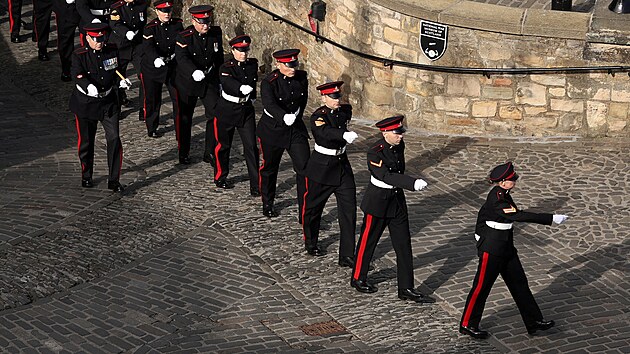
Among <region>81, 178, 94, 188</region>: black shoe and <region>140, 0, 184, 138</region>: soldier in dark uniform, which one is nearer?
<region>81, 178, 94, 188</region>: black shoe

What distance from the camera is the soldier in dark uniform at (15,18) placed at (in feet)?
61.9

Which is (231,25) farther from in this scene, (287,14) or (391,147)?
(391,147)

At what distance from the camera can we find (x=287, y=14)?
56.5ft

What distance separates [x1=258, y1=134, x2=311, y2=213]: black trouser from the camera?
12781mm

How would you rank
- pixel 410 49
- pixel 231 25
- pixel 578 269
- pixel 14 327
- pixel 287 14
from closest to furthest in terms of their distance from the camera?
pixel 14 327
pixel 578 269
pixel 410 49
pixel 287 14
pixel 231 25

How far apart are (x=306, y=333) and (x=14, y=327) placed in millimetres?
2319

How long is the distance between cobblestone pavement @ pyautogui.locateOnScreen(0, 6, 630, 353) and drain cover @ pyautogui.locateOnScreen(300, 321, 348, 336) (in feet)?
0.05

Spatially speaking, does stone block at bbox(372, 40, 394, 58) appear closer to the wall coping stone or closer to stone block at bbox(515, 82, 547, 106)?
the wall coping stone

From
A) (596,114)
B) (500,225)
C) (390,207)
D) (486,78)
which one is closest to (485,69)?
(486,78)

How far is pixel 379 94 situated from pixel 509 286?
16.9 feet

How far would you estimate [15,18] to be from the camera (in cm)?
1894

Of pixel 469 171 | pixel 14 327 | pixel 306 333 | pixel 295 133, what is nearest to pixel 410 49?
pixel 469 171

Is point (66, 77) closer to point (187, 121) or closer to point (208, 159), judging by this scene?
point (187, 121)

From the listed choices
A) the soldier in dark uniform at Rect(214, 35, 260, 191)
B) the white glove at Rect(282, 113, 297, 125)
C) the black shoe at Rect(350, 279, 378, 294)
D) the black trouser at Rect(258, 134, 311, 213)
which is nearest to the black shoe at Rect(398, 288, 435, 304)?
the black shoe at Rect(350, 279, 378, 294)
